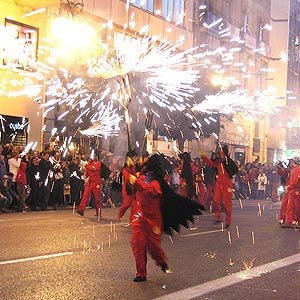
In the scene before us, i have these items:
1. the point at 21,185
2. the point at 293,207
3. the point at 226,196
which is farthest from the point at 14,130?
the point at 293,207

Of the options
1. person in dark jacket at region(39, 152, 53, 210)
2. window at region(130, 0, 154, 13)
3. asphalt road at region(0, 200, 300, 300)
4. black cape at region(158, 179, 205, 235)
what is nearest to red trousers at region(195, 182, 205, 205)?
person in dark jacket at region(39, 152, 53, 210)

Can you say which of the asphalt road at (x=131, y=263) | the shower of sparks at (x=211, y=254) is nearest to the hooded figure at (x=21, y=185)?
the asphalt road at (x=131, y=263)

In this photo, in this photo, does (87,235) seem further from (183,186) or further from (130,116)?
(130,116)

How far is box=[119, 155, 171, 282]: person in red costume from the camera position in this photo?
7562mm

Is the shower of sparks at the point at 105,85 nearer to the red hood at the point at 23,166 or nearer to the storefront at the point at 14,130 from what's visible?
the storefront at the point at 14,130

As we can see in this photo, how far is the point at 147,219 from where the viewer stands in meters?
7.78

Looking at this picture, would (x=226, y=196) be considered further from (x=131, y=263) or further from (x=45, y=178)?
(x=131, y=263)

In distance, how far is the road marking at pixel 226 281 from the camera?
22.4 feet

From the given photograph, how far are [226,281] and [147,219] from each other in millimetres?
1209

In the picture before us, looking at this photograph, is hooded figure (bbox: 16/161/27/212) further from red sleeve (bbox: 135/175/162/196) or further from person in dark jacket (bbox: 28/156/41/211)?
red sleeve (bbox: 135/175/162/196)

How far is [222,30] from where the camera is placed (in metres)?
39.9

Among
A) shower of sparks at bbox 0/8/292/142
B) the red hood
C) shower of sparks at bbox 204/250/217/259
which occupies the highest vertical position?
shower of sparks at bbox 0/8/292/142

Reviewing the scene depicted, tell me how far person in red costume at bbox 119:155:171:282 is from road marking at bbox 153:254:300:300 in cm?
69

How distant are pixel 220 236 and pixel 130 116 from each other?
1221 centimetres
